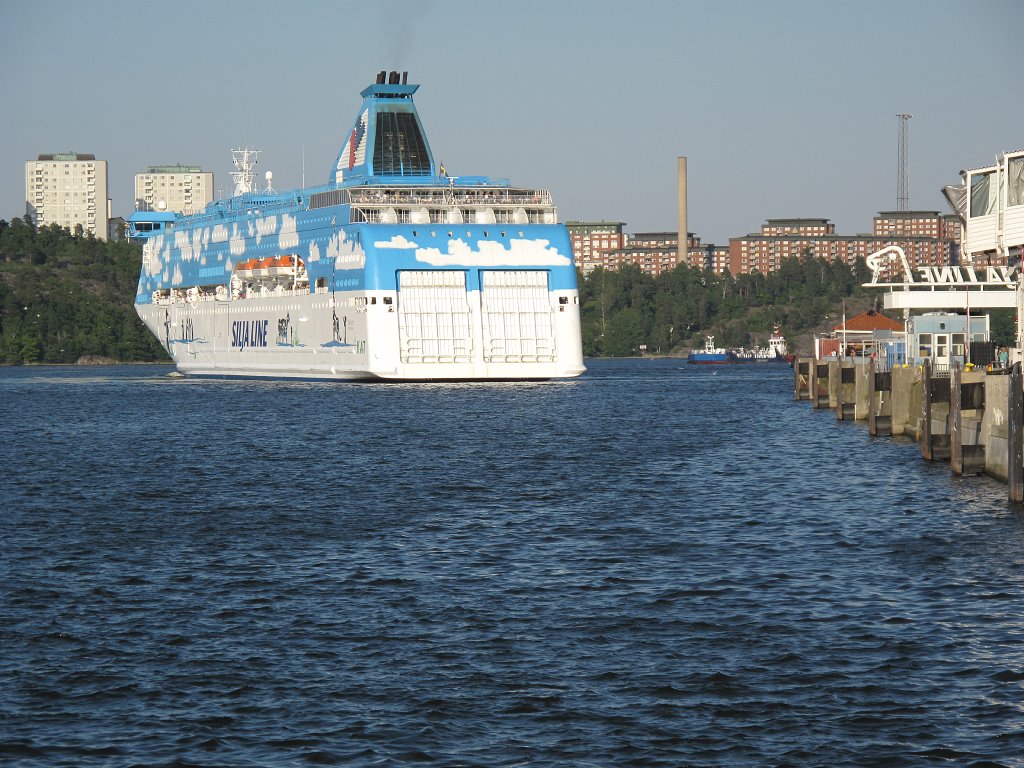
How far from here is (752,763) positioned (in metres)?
15.8

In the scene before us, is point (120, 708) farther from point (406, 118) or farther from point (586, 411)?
point (406, 118)

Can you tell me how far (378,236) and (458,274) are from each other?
526cm

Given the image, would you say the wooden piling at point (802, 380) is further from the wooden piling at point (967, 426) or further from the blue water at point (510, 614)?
the wooden piling at point (967, 426)

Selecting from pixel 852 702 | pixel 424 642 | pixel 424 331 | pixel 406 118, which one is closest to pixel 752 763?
pixel 852 702

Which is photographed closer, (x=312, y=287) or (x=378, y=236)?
(x=378, y=236)

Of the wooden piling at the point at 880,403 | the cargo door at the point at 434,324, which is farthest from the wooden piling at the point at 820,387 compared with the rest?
the cargo door at the point at 434,324

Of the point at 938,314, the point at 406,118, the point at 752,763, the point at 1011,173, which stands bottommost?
the point at 752,763

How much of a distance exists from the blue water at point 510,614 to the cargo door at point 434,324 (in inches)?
1628

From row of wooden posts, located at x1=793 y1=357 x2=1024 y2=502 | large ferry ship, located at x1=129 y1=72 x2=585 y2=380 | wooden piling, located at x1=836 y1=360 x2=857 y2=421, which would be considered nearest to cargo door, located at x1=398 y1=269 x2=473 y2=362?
large ferry ship, located at x1=129 y1=72 x2=585 y2=380

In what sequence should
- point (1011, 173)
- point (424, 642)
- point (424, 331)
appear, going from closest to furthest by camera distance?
1. point (424, 642)
2. point (1011, 173)
3. point (424, 331)

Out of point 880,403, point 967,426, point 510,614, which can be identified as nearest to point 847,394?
point 880,403

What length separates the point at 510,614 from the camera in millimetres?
22938

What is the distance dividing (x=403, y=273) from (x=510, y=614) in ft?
223

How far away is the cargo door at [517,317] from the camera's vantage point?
89875mm
